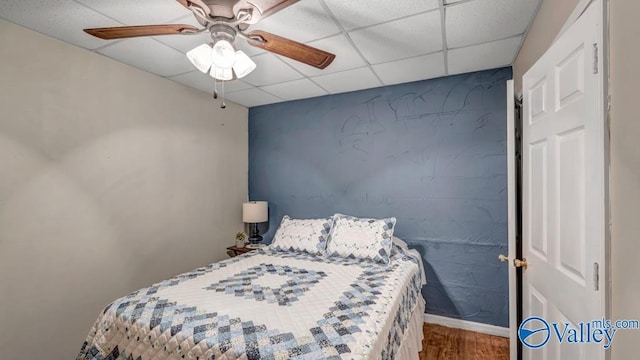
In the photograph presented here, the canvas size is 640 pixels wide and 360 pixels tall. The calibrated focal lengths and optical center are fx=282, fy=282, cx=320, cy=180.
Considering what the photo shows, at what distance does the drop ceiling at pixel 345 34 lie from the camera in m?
1.63

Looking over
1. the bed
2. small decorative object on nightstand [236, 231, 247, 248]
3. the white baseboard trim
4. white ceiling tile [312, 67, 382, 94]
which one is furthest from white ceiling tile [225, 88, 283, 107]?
the white baseboard trim

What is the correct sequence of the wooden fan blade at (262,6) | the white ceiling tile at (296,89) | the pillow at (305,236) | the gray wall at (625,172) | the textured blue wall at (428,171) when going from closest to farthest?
the gray wall at (625,172), the wooden fan blade at (262,6), the textured blue wall at (428,171), the pillow at (305,236), the white ceiling tile at (296,89)

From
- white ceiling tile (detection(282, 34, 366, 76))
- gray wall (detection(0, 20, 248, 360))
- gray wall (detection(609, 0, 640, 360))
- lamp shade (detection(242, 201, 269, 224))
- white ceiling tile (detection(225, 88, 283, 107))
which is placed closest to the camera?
gray wall (detection(609, 0, 640, 360))

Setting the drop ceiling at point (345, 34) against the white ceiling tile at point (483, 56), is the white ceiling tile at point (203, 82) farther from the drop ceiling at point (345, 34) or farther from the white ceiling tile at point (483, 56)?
the white ceiling tile at point (483, 56)

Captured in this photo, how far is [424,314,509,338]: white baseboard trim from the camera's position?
2.51m

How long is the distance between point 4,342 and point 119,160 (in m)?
1.33

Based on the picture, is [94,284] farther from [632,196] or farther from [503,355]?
[503,355]

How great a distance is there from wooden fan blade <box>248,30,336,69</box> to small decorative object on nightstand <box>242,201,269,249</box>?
2.08 meters

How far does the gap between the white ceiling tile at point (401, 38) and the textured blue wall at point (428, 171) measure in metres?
0.70

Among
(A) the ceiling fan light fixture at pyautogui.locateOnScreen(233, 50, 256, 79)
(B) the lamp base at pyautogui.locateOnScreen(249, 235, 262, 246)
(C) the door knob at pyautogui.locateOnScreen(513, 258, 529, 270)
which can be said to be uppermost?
(A) the ceiling fan light fixture at pyautogui.locateOnScreen(233, 50, 256, 79)

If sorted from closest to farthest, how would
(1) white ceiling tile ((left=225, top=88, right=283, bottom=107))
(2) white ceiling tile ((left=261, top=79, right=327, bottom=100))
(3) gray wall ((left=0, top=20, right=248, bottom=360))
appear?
(3) gray wall ((left=0, top=20, right=248, bottom=360)), (2) white ceiling tile ((left=261, top=79, right=327, bottom=100)), (1) white ceiling tile ((left=225, top=88, right=283, bottom=107))

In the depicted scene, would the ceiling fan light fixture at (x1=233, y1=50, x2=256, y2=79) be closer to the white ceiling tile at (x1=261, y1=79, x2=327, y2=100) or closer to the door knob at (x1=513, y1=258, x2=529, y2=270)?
the white ceiling tile at (x1=261, y1=79, x2=327, y2=100)

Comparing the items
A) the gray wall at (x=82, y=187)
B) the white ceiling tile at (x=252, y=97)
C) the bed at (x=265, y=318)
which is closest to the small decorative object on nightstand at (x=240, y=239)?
the gray wall at (x=82, y=187)

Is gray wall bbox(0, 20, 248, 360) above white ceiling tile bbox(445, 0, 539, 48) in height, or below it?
below
